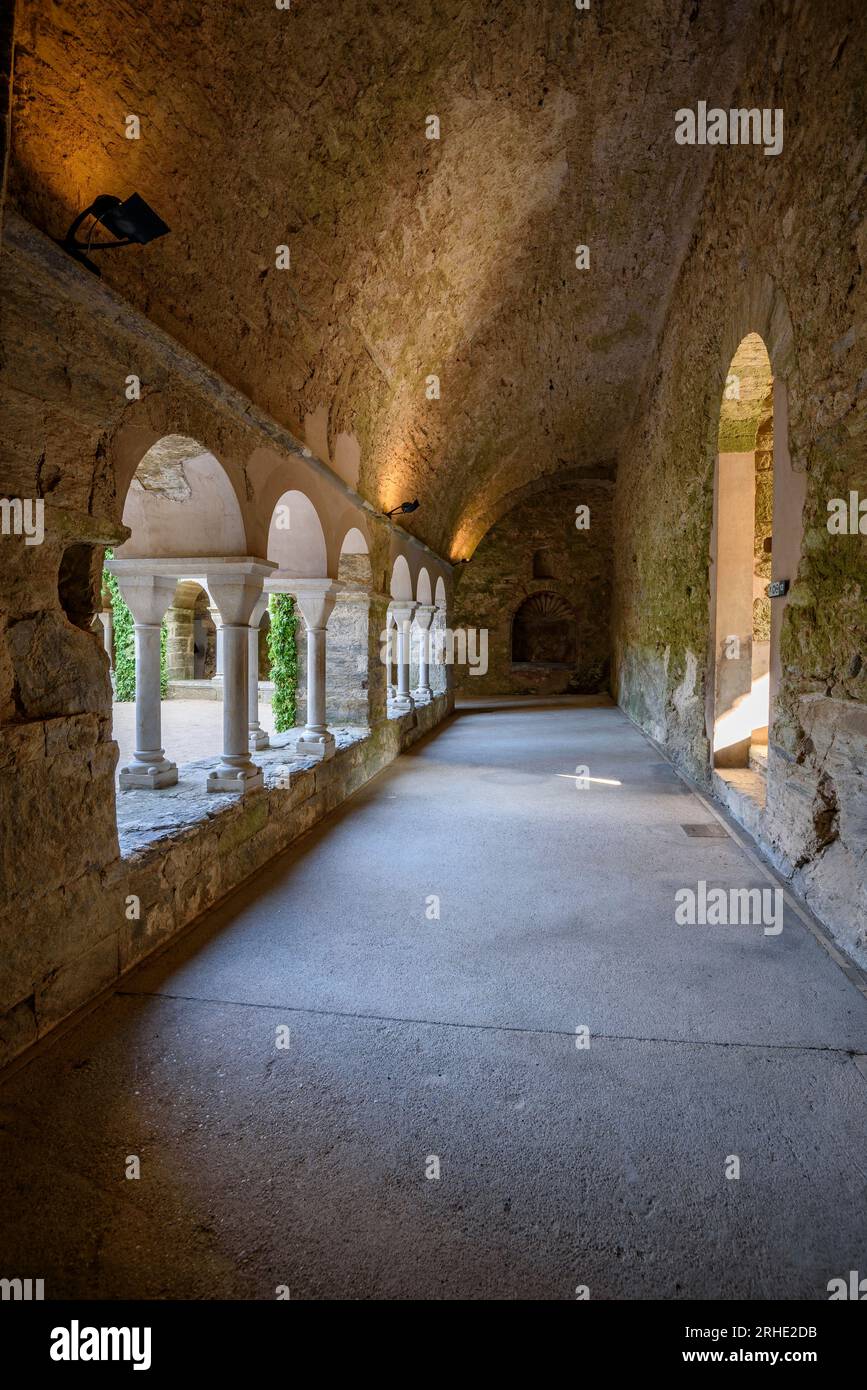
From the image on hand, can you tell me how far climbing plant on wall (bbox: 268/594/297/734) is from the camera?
7.93 meters

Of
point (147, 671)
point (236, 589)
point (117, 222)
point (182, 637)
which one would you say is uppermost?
point (117, 222)

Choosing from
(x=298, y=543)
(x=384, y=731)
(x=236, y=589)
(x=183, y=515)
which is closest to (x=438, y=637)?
(x=384, y=731)

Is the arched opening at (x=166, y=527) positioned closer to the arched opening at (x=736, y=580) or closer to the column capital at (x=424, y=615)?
the arched opening at (x=736, y=580)

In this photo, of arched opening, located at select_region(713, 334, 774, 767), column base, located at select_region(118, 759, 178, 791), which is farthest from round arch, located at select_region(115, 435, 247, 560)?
arched opening, located at select_region(713, 334, 774, 767)

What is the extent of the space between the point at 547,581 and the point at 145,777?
41.5 feet

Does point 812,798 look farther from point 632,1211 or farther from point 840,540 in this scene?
point 632,1211

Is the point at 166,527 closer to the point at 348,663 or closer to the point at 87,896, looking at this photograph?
the point at 87,896

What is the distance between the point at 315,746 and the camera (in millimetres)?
4867

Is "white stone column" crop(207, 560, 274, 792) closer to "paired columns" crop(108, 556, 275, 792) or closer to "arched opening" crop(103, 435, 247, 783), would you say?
"paired columns" crop(108, 556, 275, 792)

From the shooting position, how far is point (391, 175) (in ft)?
13.1

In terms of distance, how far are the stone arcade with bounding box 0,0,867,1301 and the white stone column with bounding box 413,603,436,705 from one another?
2.65 metres

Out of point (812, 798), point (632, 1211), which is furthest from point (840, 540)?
point (632, 1211)

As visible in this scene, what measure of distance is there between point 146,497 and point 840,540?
3.17 m

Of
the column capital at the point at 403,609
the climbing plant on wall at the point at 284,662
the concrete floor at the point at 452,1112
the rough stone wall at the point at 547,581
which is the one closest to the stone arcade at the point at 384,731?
the concrete floor at the point at 452,1112
